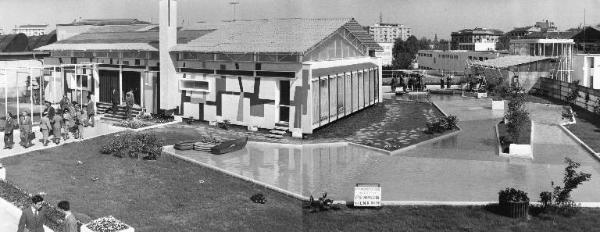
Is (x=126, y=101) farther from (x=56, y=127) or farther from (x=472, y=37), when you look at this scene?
(x=472, y=37)

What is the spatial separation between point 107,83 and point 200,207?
18913 mm

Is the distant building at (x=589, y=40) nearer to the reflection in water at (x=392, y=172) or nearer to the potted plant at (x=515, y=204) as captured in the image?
the reflection in water at (x=392, y=172)

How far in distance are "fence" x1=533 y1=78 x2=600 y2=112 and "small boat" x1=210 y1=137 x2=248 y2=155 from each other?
62.9ft

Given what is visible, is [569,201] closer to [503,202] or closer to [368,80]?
[503,202]

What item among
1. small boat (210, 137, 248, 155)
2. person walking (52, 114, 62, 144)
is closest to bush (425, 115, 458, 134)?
small boat (210, 137, 248, 155)

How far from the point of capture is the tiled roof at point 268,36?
24594 mm

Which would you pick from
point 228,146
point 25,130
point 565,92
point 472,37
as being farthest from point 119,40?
point 472,37

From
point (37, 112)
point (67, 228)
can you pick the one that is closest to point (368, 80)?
point (37, 112)

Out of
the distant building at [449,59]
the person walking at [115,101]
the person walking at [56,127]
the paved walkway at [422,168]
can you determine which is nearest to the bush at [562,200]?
A: the paved walkway at [422,168]

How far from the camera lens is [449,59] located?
84.2m

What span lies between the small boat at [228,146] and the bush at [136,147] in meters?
1.88

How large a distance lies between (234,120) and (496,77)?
26104 millimetres

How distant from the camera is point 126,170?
17.7 m

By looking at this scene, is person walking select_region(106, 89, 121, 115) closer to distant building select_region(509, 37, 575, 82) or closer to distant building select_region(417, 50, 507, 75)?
distant building select_region(509, 37, 575, 82)
